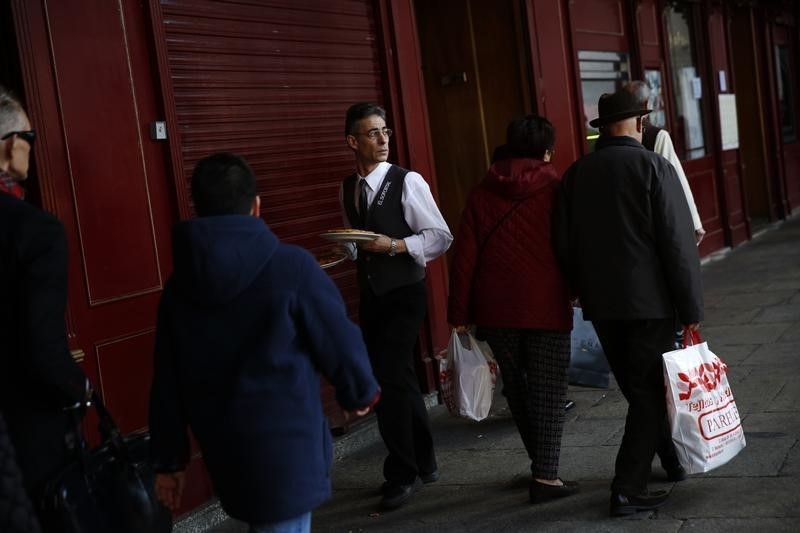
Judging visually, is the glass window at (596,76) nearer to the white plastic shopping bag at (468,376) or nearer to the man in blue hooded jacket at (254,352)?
the white plastic shopping bag at (468,376)

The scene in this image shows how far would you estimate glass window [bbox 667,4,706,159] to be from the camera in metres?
12.7

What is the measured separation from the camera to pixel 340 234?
4.77 metres

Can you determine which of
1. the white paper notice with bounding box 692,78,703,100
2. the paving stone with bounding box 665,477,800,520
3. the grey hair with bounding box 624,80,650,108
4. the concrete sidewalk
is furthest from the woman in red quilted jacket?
the white paper notice with bounding box 692,78,703,100

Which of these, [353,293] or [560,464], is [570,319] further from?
[353,293]

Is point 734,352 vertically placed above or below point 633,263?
below

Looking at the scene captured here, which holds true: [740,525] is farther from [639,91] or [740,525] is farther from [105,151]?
[105,151]

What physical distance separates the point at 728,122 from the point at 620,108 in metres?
10.1

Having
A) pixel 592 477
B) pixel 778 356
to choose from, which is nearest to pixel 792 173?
pixel 778 356

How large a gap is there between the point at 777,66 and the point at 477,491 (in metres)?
14.1

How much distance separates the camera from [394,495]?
4977 mm

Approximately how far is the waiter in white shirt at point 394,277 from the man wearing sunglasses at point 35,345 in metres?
2.08

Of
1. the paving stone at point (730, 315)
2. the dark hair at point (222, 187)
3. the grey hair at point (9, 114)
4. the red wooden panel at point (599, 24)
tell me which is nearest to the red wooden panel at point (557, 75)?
the red wooden panel at point (599, 24)

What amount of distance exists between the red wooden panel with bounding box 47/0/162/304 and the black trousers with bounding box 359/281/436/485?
1085mm

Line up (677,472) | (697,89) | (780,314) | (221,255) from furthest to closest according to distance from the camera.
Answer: (697,89) < (780,314) < (677,472) < (221,255)
